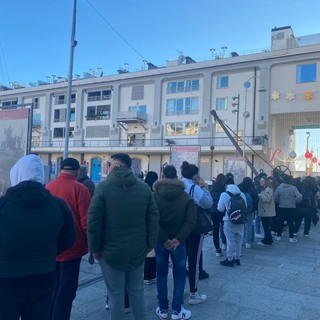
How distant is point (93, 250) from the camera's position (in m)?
3.00

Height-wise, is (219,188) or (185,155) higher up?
(185,155)

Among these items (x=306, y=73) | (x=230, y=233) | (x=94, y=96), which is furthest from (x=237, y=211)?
(x=94, y=96)

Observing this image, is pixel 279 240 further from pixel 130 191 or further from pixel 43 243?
pixel 43 243

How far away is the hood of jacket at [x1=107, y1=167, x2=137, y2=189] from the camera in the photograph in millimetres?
3035

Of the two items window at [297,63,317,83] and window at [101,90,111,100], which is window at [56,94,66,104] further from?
window at [297,63,317,83]

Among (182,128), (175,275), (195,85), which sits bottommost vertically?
(175,275)

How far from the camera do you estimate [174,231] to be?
3848 millimetres

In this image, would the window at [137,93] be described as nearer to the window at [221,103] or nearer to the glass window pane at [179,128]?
the glass window pane at [179,128]

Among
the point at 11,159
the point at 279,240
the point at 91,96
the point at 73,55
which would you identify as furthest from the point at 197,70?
the point at 11,159

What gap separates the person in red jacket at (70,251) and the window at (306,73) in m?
34.4

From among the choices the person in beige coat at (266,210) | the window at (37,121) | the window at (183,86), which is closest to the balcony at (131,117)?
the window at (183,86)

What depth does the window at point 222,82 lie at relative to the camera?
37.6 meters

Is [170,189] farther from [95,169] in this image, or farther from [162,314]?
[95,169]

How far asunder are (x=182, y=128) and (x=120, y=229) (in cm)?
3730
